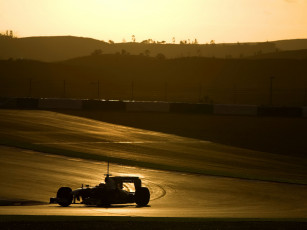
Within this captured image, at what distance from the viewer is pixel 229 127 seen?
139 feet

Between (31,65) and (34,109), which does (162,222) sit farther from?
(31,65)

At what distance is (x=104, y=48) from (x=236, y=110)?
12224 centimetres

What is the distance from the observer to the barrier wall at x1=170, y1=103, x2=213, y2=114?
44.0m

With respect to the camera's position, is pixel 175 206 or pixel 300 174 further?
pixel 300 174

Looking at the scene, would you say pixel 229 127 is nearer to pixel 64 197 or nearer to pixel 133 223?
pixel 64 197

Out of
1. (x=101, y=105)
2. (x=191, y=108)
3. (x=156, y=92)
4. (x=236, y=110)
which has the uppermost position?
(x=156, y=92)

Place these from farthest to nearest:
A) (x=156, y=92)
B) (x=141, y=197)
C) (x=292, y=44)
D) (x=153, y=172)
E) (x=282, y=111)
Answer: (x=292, y=44) → (x=156, y=92) → (x=282, y=111) → (x=153, y=172) → (x=141, y=197)

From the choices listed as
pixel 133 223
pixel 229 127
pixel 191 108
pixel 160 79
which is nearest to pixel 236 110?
pixel 229 127

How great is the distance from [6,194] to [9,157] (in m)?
7.50

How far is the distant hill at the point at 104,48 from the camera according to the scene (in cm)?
15000

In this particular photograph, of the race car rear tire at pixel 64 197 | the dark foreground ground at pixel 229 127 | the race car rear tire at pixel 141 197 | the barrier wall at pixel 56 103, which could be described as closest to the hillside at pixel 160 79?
the dark foreground ground at pixel 229 127

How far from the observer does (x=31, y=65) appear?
92.0m

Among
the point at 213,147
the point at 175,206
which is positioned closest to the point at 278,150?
the point at 213,147

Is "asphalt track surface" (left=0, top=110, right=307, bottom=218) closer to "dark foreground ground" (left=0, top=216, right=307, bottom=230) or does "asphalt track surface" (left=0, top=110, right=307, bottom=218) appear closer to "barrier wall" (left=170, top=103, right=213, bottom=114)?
"dark foreground ground" (left=0, top=216, right=307, bottom=230)
